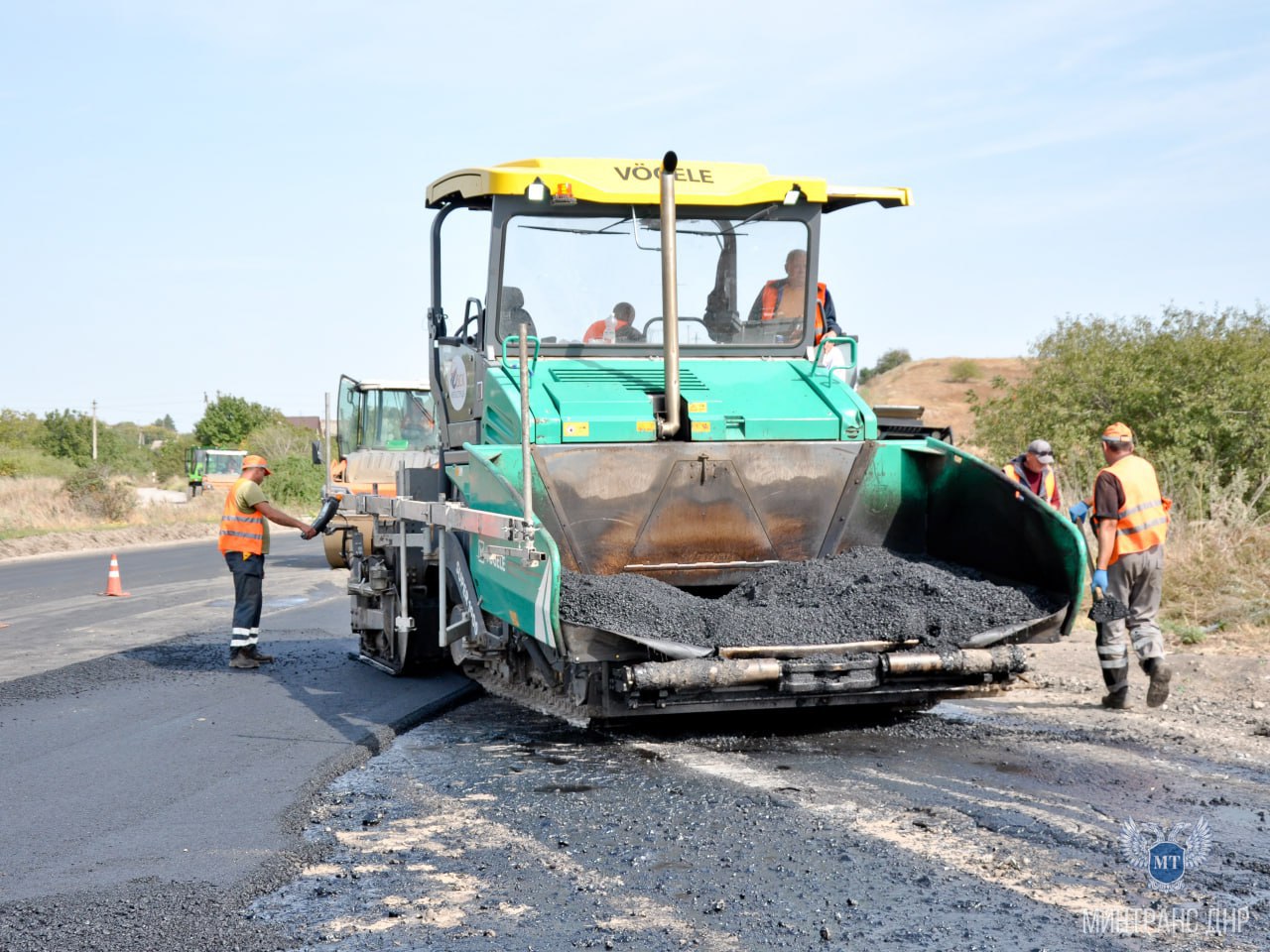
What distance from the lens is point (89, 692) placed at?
297 inches

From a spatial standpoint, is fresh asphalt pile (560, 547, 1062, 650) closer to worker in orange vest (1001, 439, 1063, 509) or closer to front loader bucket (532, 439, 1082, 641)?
front loader bucket (532, 439, 1082, 641)

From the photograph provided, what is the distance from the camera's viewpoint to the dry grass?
85.6 ft

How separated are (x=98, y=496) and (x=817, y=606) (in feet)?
91.7

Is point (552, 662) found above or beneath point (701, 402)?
beneath

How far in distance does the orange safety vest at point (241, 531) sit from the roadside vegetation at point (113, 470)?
16.4m

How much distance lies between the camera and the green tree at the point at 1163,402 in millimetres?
13406

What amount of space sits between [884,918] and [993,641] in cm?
225

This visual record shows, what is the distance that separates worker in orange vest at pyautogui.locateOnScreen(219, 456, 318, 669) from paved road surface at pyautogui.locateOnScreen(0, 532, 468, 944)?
23 centimetres

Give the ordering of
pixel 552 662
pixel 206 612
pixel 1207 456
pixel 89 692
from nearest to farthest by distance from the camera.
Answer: pixel 552 662, pixel 89 692, pixel 206 612, pixel 1207 456

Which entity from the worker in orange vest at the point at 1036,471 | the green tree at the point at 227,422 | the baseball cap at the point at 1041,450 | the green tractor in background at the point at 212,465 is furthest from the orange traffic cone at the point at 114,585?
the green tree at the point at 227,422

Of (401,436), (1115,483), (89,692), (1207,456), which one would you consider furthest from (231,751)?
(1207,456)

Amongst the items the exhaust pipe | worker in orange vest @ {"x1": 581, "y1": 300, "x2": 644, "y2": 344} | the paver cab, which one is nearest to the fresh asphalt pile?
the paver cab

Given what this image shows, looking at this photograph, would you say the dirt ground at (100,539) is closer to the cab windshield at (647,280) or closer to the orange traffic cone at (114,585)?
the orange traffic cone at (114,585)

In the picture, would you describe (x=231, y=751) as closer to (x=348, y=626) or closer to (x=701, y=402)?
(x=701, y=402)
